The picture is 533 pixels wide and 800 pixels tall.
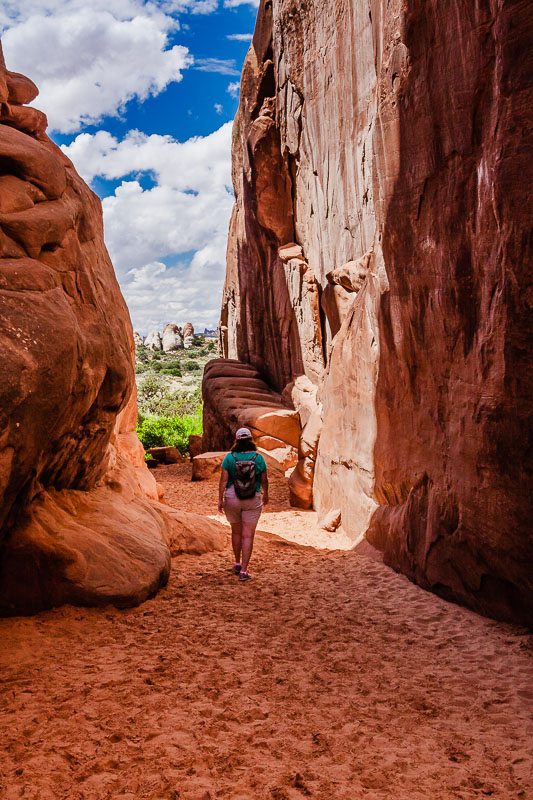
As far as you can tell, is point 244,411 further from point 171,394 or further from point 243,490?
point 171,394

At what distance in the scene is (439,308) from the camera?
5.78 m

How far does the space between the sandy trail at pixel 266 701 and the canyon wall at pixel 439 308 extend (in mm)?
915

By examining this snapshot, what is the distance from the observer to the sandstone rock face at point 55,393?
4.06 m

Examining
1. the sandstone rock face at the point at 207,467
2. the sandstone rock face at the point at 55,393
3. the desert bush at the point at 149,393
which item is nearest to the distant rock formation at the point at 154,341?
the desert bush at the point at 149,393

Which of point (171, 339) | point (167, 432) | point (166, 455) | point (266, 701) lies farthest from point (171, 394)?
point (266, 701)

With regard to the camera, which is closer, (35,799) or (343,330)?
(35,799)

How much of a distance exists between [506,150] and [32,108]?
4865 millimetres

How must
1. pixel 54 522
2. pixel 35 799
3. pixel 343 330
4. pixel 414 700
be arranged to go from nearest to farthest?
pixel 35 799 → pixel 414 700 → pixel 54 522 → pixel 343 330

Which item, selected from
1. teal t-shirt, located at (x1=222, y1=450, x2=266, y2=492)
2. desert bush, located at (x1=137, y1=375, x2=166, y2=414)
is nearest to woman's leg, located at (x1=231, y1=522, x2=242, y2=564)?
teal t-shirt, located at (x1=222, y1=450, x2=266, y2=492)

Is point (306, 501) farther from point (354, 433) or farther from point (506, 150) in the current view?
point (506, 150)

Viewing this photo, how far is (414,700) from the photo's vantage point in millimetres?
3605

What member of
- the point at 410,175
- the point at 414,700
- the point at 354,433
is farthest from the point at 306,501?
the point at 414,700

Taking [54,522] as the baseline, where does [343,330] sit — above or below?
above

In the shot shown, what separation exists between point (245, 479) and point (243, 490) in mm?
133
